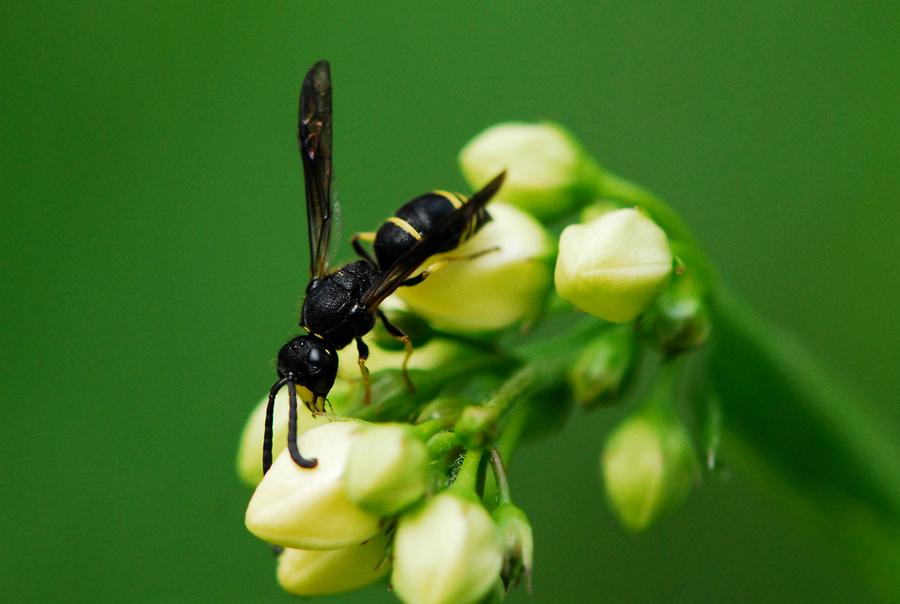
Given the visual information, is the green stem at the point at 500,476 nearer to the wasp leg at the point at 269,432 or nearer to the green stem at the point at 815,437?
the wasp leg at the point at 269,432

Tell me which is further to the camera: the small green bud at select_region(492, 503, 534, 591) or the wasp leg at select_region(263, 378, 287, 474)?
the wasp leg at select_region(263, 378, 287, 474)

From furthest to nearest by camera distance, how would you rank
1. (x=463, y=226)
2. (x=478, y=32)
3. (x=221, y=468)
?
(x=478, y=32)
(x=221, y=468)
(x=463, y=226)

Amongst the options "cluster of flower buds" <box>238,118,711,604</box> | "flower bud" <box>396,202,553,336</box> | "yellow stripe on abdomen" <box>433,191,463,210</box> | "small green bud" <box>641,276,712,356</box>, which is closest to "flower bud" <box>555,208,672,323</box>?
"cluster of flower buds" <box>238,118,711,604</box>

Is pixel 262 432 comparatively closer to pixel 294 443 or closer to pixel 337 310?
pixel 337 310

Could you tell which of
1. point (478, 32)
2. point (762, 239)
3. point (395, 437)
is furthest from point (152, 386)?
point (395, 437)

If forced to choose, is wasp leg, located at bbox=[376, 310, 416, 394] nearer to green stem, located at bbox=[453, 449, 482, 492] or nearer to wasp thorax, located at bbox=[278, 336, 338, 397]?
wasp thorax, located at bbox=[278, 336, 338, 397]

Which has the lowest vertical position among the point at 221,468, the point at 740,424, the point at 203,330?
the point at 221,468

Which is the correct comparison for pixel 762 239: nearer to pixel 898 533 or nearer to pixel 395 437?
pixel 898 533

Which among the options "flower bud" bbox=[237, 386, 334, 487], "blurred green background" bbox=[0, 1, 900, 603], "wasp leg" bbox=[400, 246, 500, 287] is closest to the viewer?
"flower bud" bbox=[237, 386, 334, 487]
